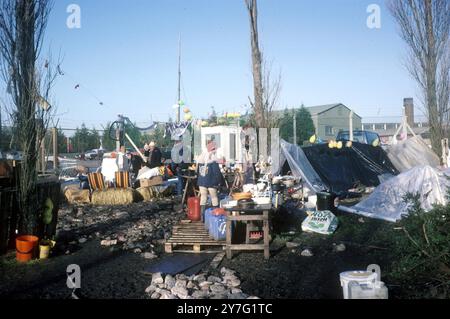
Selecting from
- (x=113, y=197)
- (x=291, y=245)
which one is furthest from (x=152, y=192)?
(x=291, y=245)

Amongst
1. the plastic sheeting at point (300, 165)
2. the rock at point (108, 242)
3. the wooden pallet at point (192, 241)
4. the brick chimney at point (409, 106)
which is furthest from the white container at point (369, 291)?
the brick chimney at point (409, 106)

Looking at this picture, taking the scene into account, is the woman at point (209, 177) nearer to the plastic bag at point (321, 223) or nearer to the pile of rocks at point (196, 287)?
the plastic bag at point (321, 223)

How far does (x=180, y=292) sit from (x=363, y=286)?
1.99 meters

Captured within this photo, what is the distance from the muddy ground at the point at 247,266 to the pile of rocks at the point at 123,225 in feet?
0.18

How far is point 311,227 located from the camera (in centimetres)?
780

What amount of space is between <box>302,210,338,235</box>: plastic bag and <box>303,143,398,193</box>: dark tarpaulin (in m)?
3.95

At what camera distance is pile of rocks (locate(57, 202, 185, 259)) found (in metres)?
7.02

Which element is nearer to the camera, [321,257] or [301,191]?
[321,257]

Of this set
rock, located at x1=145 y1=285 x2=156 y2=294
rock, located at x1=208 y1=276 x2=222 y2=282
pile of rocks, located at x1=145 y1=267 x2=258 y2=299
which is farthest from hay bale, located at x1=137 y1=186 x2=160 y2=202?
rock, located at x1=145 y1=285 x2=156 y2=294

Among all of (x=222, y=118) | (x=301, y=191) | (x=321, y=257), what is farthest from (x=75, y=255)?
(x=222, y=118)

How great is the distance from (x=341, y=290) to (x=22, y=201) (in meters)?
5.09

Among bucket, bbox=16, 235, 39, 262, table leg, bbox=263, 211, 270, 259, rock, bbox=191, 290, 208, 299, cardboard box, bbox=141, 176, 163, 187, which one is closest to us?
rock, bbox=191, 290, 208, 299

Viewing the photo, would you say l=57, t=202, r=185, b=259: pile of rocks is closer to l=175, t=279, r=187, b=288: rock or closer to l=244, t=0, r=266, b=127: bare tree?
l=175, t=279, r=187, b=288: rock
